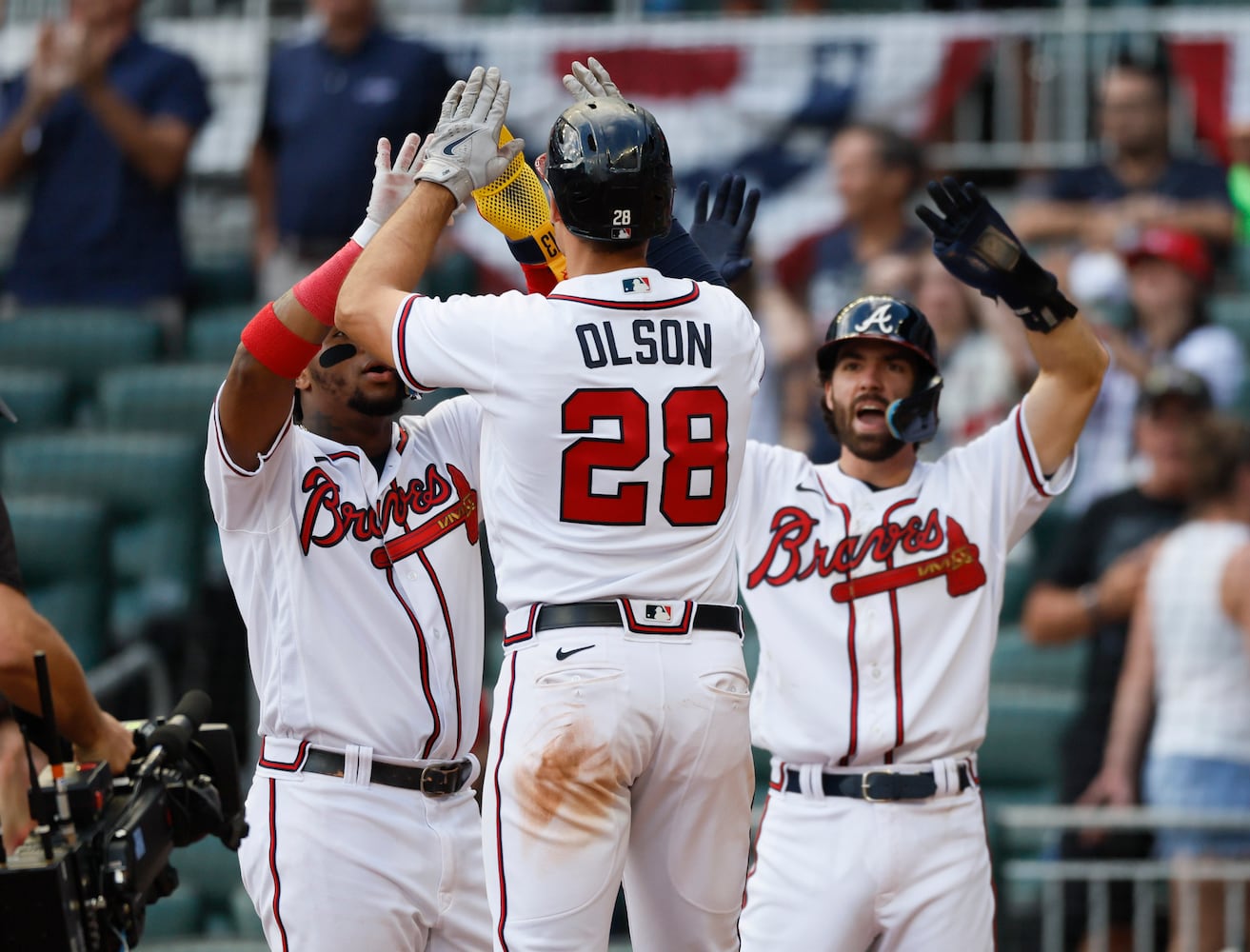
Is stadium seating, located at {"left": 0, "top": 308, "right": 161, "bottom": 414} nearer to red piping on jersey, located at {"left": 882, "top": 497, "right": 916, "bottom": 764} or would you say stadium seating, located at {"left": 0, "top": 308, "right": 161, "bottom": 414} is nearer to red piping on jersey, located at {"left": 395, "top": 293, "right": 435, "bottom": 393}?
red piping on jersey, located at {"left": 882, "top": 497, "right": 916, "bottom": 764}

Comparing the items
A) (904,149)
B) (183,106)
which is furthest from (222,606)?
(904,149)

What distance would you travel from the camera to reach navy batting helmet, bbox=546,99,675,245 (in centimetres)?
356

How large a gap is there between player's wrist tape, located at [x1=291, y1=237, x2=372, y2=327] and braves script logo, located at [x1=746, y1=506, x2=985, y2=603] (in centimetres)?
139

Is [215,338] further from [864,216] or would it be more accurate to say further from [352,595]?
[352,595]

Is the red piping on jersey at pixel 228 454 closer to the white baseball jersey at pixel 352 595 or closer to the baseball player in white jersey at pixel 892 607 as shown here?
the white baseball jersey at pixel 352 595

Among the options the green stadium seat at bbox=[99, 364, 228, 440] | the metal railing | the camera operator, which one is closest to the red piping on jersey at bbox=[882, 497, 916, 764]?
the camera operator

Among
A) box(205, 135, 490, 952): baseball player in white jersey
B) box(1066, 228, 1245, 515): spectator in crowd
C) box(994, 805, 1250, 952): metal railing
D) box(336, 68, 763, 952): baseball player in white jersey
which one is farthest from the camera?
box(1066, 228, 1245, 515): spectator in crowd

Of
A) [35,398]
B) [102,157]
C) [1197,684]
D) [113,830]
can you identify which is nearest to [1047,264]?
[1197,684]

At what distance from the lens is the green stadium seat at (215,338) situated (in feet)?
29.5

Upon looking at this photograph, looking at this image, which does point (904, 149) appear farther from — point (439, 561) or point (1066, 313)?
point (439, 561)

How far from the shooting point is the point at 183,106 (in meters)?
8.90

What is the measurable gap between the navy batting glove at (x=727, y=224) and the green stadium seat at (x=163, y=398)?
4370 millimetres

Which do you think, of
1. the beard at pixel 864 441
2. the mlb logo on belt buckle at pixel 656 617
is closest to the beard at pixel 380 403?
the mlb logo on belt buckle at pixel 656 617

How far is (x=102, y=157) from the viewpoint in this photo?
897 centimetres
